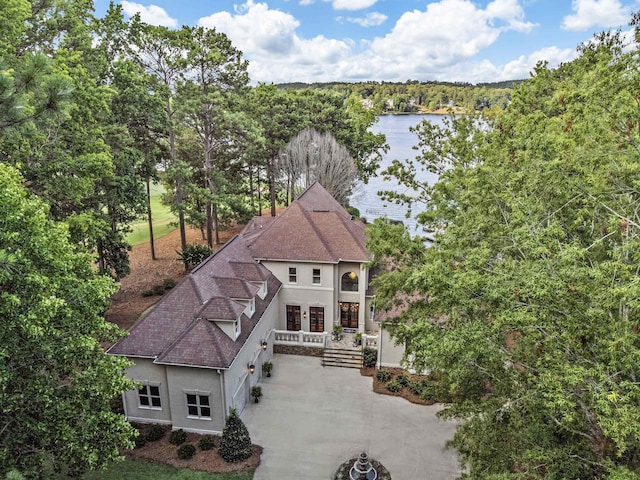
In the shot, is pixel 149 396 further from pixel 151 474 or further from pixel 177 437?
pixel 151 474

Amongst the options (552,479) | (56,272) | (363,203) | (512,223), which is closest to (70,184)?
(56,272)

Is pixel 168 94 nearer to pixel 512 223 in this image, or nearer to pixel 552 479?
pixel 512 223

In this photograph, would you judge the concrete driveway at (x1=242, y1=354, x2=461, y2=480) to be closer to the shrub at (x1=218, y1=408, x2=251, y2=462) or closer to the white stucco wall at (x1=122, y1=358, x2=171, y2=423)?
the shrub at (x1=218, y1=408, x2=251, y2=462)

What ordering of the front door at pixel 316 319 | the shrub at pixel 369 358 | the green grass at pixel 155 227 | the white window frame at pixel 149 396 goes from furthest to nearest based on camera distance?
the green grass at pixel 155 227 < the front door at pixel 316 319 < the shrub at pixel 369 358 < the white window frame at pixel 149 396

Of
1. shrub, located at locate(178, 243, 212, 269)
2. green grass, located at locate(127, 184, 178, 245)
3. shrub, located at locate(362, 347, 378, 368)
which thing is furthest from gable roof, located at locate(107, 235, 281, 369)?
green grass, located at locate(127, 184, 178, 245)

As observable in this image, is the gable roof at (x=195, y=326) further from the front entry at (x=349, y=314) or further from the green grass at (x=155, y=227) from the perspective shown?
the green grass at (x=155, y=227)

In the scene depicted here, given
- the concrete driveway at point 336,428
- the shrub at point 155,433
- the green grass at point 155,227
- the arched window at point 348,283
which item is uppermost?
the arched window at point 348,283

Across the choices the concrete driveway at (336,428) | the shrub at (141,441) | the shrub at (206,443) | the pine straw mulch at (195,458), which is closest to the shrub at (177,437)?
the pine straw mulch at (195,458)
